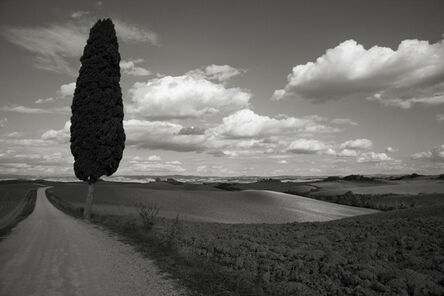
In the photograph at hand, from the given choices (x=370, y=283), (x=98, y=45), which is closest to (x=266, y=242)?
(x=370, y=283)

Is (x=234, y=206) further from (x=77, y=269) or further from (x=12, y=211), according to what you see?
(x=77, y=269)

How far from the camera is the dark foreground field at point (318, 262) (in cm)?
841

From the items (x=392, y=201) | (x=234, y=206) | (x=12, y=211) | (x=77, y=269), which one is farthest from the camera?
(x=392, y=201)

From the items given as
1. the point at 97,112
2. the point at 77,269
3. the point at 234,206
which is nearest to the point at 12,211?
the point at 97,112

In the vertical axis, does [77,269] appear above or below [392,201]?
above

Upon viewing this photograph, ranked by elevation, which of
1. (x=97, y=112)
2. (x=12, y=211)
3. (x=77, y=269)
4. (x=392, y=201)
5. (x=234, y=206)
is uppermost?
(x=97, y=112)

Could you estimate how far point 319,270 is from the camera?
10.2m

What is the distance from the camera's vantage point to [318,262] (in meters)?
11.2

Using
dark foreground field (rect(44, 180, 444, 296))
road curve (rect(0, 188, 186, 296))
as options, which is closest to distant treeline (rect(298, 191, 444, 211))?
dark foreground field (rect(44, 180, 444, 296))

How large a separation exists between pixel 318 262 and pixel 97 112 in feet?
66.1

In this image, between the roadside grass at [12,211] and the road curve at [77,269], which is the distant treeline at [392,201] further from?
the road curve at [77,269]

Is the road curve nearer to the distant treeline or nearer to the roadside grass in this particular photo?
the roadside grass

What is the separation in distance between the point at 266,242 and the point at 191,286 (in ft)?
27.2

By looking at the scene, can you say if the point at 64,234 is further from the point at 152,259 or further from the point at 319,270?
the point at 319,270
